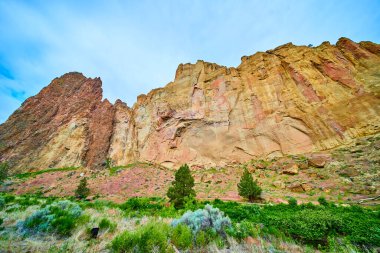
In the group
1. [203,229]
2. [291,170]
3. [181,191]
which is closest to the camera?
[203,229]

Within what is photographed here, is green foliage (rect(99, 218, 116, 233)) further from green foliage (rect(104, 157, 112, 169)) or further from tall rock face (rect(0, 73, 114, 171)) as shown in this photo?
tall rock face (rect(0, 73, 114, 171))

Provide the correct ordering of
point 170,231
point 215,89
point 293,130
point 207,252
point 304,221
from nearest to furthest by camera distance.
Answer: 1. point 207,252
2. point 170,231
3. point 304,221
4. point 293,130
5. point 215,89

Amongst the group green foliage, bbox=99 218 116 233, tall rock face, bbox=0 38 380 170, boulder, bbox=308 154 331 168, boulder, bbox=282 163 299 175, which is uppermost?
tall rock face, bbox=0 38 380 170

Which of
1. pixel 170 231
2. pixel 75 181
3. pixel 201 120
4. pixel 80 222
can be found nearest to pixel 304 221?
pixel 170 231

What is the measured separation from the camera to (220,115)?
33.8 m

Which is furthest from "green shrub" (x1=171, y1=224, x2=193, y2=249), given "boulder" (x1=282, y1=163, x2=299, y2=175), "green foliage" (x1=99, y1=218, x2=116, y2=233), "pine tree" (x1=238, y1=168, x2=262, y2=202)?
"boulder" (x1=282, y1=163, x2=299, y2=175)

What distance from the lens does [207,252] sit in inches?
174

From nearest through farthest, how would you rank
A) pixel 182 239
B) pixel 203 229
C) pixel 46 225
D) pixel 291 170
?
pixel 182 239 → pixel 46 225 → pixel 203 229 → pixel 291 170

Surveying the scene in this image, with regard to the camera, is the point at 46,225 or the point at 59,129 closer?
the point at 46,225

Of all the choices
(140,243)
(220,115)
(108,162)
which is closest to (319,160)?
(220,115)

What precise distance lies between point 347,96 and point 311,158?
10.9 metres

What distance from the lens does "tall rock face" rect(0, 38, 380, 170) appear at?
26016 millimetres

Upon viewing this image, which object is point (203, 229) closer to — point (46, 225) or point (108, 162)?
point (46, 225)

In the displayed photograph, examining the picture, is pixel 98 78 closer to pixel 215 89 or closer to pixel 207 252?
pixel 215 89
